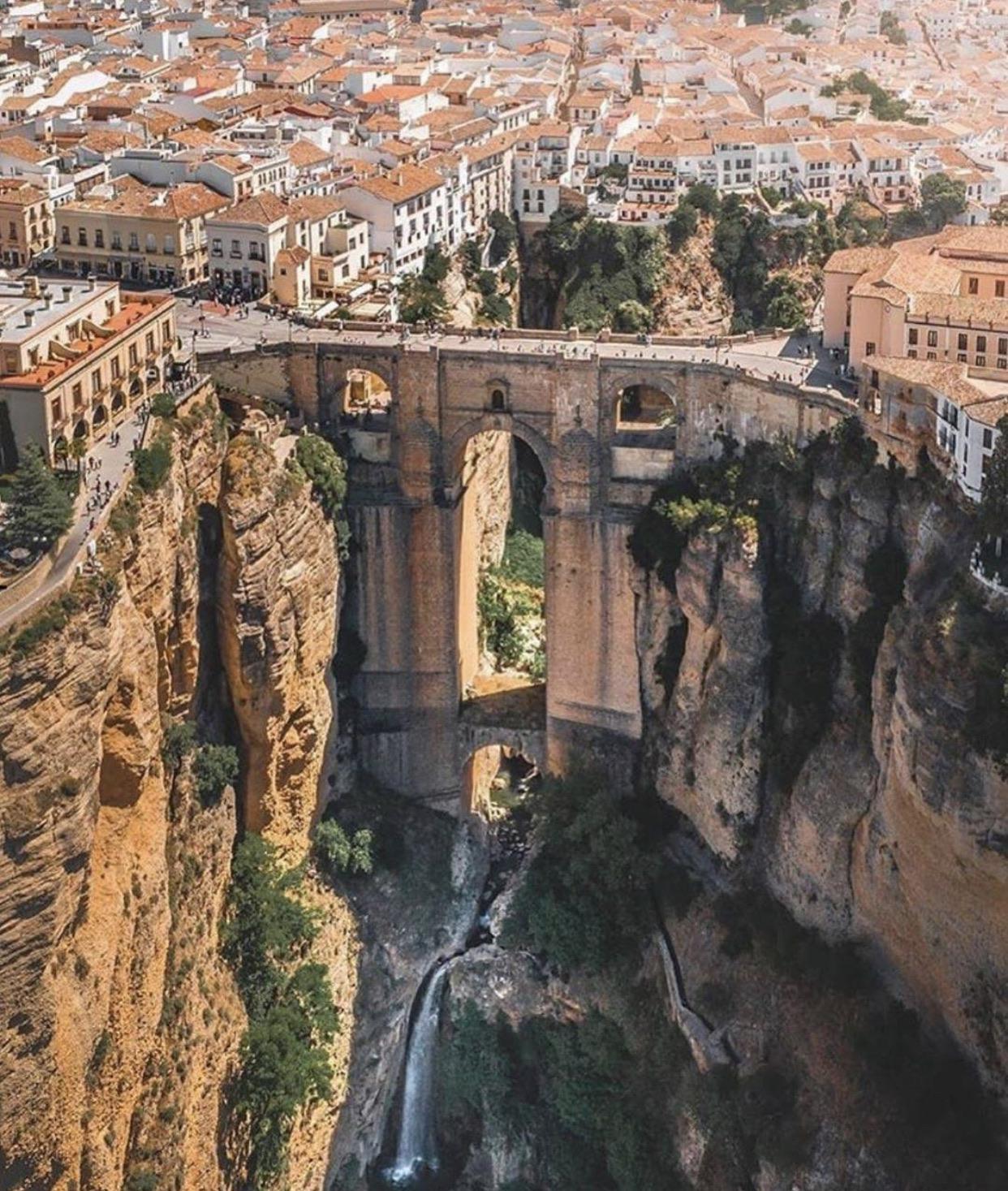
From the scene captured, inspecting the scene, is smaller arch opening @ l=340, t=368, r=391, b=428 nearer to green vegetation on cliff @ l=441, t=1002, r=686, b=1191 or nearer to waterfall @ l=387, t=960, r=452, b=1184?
waterfall @ l=387, t=960, r=452, b=1184

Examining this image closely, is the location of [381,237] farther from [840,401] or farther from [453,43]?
[453,43]

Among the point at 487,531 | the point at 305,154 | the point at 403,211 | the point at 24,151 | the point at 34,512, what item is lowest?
the point at 487,531

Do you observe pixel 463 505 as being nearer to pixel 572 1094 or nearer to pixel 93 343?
pixel 93 343

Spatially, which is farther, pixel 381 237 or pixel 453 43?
pixel 453 43

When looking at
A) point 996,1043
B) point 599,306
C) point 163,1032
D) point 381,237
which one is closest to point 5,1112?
point 163,1032

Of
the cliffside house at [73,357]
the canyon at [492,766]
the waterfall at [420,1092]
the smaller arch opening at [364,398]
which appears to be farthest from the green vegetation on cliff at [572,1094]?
the cliffside house at [73,357]

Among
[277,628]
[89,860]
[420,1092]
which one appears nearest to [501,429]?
[277,628]
